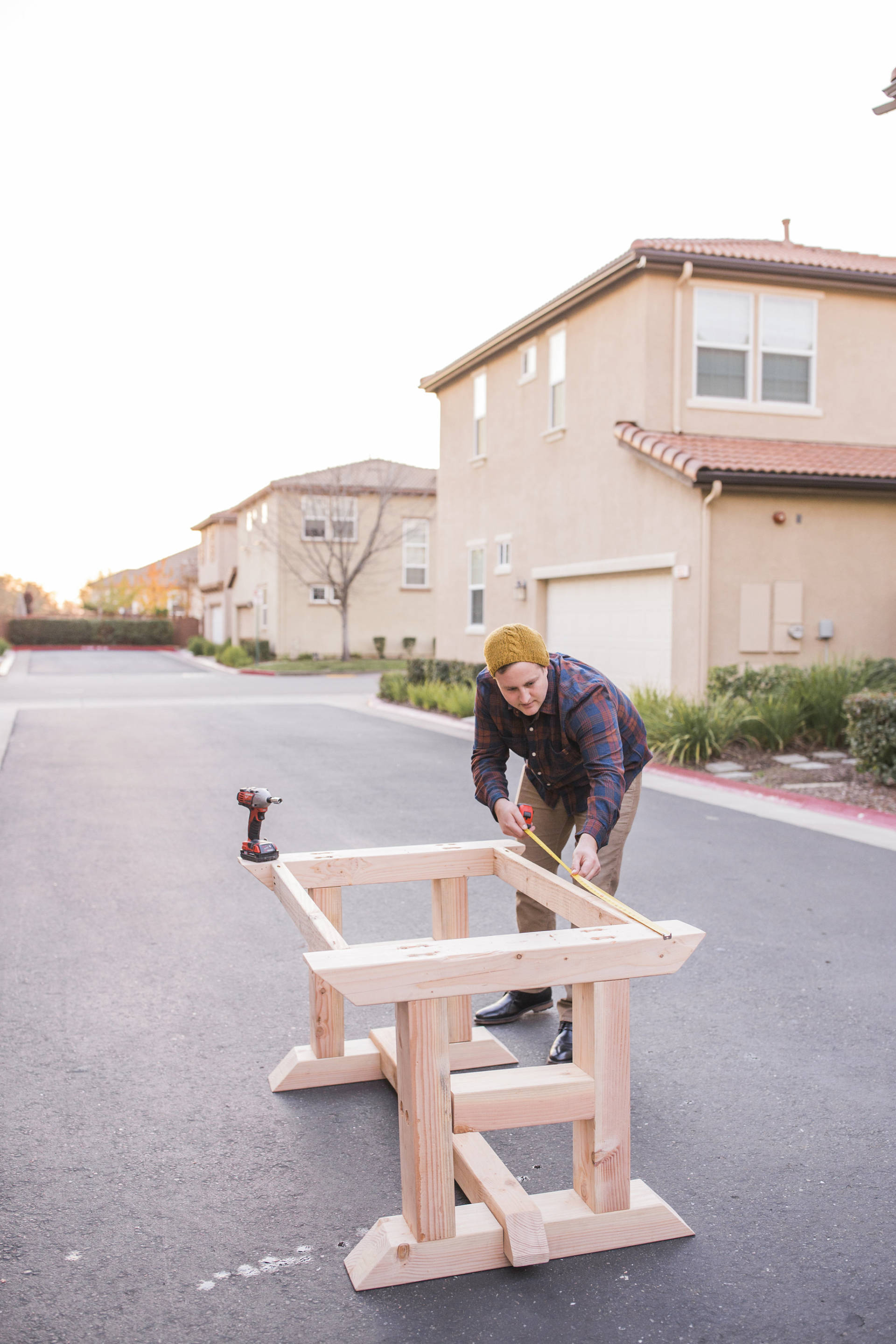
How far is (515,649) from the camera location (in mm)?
3764

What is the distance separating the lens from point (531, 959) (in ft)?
10.1

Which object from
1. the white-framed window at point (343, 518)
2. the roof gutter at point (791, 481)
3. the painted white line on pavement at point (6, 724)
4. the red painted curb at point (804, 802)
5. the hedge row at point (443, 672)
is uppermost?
the white-framed window at point (343, 518)

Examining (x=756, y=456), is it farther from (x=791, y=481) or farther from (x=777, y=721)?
(x=777, y=721)

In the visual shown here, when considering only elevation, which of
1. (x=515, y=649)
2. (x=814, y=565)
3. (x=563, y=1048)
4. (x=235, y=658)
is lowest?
(x=563, y=1048)

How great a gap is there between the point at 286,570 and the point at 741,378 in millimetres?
24602


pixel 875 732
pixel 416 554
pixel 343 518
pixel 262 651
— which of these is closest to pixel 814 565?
pixel 875 732

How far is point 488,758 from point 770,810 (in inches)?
261

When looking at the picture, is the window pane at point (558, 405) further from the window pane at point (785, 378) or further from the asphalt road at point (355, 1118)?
the asphalt road at point (355, 1118)

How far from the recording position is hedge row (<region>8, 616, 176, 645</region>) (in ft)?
201

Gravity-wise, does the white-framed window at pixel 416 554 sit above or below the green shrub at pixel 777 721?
above

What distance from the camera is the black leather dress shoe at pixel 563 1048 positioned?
4.27 metres

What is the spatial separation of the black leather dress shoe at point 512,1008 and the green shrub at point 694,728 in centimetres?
782

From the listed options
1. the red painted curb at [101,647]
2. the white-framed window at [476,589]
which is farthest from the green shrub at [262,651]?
the red painted curb at [101,647]

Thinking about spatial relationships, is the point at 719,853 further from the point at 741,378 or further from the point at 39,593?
the point at 39,593
